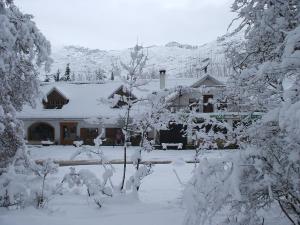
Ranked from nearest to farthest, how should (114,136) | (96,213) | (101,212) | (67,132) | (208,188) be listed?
(208,188) → (96,213) → (101,212) → (114,136) → (67,132)

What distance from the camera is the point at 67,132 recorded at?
39750 millimetres

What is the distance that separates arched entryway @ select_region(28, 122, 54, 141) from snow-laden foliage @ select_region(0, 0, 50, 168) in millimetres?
31155

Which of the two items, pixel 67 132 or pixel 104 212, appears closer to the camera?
pixel 104 212

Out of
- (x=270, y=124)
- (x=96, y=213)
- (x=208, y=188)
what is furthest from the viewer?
(x=96, y=213)

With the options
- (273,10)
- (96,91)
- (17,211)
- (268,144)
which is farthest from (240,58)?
(96,91)

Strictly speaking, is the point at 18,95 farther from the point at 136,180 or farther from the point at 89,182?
the point at 136,180

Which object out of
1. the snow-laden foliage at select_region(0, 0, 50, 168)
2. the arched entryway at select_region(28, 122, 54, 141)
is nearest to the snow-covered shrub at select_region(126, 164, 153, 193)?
the snow-laden foliage at select_region(0, 0, 50, 168)

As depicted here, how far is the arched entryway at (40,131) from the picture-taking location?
40.2 m

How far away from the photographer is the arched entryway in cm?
4022

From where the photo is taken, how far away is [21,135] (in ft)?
32.1

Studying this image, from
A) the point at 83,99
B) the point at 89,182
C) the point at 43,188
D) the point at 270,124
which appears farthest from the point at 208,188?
the point at 83,99

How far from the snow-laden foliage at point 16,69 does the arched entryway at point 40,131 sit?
102 feet

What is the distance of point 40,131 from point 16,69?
106 ft

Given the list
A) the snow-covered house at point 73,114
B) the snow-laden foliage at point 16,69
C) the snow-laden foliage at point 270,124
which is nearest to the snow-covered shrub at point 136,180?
the snow-laden foliage at point 16,69
